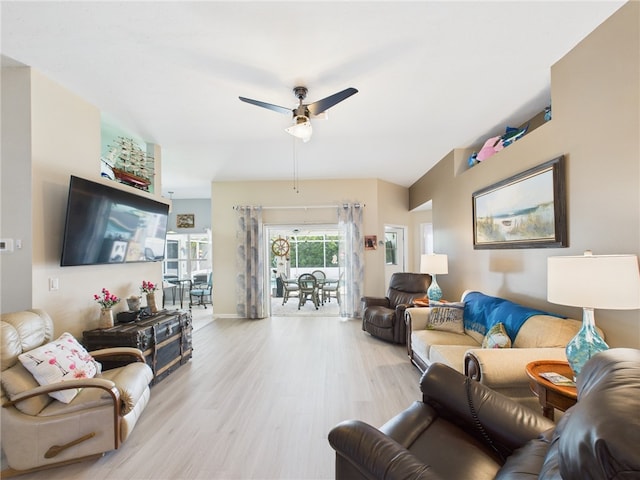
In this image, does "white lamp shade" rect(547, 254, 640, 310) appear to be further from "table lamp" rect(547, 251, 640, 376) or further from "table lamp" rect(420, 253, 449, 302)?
"table lamp" rect(420, 253, 449, 302)

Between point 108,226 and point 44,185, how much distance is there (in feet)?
1.81

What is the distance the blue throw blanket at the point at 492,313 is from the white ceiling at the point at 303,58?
1.98m

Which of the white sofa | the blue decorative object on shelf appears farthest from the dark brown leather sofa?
the blue decorative object on shelf

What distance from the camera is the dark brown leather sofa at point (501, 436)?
0.55 m

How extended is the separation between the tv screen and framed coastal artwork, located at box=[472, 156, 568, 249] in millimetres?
3918

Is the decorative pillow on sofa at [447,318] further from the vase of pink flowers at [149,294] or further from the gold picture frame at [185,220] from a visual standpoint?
the gold picture frame at [185,220]

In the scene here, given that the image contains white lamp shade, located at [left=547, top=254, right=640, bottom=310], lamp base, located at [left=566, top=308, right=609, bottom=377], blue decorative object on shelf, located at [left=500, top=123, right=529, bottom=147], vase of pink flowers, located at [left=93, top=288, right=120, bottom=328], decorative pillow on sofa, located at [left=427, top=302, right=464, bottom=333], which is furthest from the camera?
decorative pillow on sofa, located at [left=427, top=302, right=464, bottom=333]

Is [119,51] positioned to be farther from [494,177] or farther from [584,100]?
[494,177]

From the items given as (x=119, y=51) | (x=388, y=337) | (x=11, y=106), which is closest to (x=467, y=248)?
(x=388, y=337)

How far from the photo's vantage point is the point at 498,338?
7.43 ft

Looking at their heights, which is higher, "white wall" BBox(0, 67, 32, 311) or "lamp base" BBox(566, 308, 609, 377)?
"white wall" BBox(0, 67, 32, 311)

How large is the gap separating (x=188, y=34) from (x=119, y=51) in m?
0.59

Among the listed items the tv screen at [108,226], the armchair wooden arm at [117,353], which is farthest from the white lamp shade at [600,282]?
the tv screen at [108,226]

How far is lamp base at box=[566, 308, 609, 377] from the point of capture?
1471 mm
